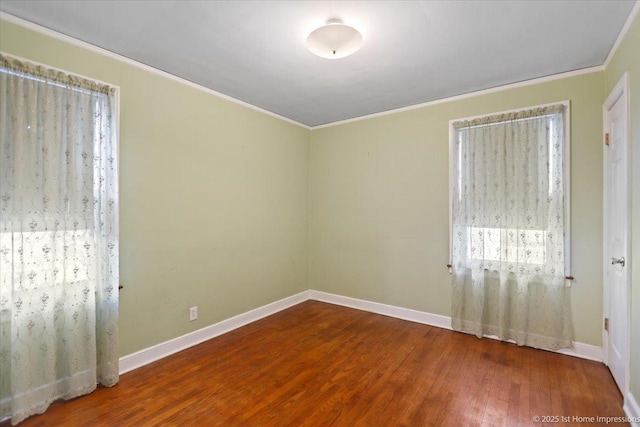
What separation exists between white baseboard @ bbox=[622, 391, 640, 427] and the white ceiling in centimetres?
241

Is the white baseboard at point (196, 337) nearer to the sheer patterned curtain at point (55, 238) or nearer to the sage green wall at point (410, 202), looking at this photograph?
the sheer patterned curtain at point (55, 238)

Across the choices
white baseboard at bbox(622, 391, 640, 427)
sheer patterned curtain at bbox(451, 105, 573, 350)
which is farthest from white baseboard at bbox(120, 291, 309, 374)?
white baseboard at bbox(622, 391, 640, 427)

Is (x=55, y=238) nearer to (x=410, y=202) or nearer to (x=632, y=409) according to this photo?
(x=410, y=202)

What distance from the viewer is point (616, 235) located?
226 centimetres

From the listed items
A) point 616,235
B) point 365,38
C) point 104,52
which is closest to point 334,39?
point 365,38

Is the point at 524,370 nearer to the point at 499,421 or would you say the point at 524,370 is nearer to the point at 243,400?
the point at 499,421

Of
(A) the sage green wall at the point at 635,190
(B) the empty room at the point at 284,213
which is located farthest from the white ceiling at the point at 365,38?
(A) the sage green wall at the point at 635,190

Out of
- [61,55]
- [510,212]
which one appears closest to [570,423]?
[510,212]

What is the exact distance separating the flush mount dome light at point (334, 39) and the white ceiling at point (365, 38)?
0.08 m

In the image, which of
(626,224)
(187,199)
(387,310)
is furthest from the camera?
(387,310)

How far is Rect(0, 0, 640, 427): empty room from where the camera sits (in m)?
1.90

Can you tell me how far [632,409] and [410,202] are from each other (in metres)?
2.36

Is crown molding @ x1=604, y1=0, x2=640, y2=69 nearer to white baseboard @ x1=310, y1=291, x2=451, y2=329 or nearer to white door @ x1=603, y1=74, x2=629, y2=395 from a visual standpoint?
white door @ x1=603, y1=74, x2=629, y2=395

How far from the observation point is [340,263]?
418 cm
